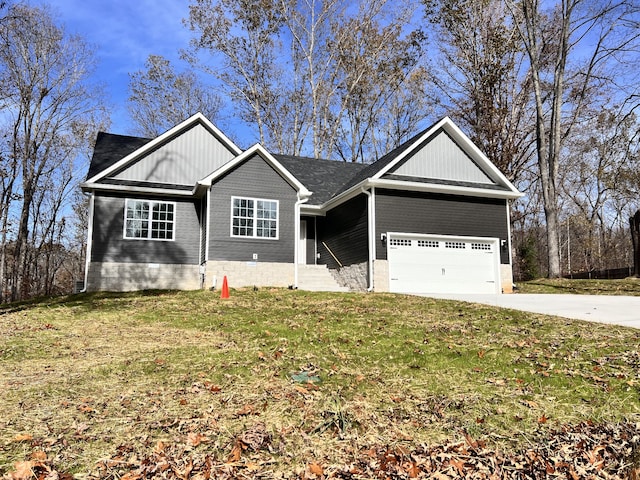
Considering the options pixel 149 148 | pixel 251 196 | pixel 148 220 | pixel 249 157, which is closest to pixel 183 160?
pixel 149 148

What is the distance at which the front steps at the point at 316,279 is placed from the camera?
16.3 meters

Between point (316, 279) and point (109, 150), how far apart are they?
9537 millimetres

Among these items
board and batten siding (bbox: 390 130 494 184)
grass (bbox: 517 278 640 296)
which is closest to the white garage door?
grass (bbox: 517 278 640 296)

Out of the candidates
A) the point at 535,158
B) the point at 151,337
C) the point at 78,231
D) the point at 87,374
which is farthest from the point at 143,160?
the point at 535,158

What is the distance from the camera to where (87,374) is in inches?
211

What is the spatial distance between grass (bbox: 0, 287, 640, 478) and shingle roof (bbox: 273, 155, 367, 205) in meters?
11.1

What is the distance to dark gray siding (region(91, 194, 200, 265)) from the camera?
15461 mm

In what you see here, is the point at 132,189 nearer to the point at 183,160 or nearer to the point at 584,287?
the point at 183,160

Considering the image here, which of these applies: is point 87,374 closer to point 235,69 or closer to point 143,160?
point 143,160

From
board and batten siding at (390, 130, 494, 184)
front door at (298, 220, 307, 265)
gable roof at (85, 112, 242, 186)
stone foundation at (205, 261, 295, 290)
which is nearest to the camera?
stone foundation at (205, 261, 295, 290)

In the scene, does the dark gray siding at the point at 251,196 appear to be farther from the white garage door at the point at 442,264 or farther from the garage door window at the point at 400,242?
the white garage door at the point at 442,264

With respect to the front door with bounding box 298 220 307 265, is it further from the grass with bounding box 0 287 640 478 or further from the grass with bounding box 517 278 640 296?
the grass with bounding box 0 287 640 478

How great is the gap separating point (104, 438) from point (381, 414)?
2.40 m

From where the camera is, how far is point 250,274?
608 inches
